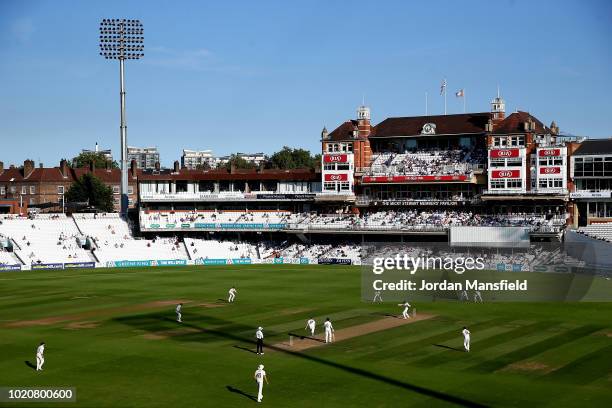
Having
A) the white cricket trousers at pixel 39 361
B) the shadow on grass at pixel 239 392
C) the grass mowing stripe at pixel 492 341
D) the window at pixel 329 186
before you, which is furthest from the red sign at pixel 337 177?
the shadow on grass at pixel 239 392

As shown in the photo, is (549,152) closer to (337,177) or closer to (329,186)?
(337,177)

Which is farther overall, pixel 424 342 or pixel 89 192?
pixel 89 192

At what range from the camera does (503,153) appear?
81.7 meters

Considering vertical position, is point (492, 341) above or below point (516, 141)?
below

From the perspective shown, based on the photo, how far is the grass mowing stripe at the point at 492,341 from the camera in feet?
99.7

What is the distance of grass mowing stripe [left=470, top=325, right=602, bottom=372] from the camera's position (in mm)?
29288

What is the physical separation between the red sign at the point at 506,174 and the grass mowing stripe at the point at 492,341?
4305cm

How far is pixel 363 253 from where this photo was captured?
8062cm

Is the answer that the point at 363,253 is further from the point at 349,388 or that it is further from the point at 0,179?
the point at 0,179

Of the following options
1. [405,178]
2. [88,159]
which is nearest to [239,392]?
[405,178]

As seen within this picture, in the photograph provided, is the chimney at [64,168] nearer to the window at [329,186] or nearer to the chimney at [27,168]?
the chimney at [27,168]

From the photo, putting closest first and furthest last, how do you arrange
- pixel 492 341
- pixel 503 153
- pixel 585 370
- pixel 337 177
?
1. pixel 585 370
2. pixel 492 341
3. pixel 503 153
4. pixel 337 177

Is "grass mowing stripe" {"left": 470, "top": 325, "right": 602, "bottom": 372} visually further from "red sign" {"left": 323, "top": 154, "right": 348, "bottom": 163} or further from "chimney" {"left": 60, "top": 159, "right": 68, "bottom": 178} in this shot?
"chimney" {"left": 60, "top": 159, "right": 68, "bottom": 178}

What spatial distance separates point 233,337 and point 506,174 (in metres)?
52.1
